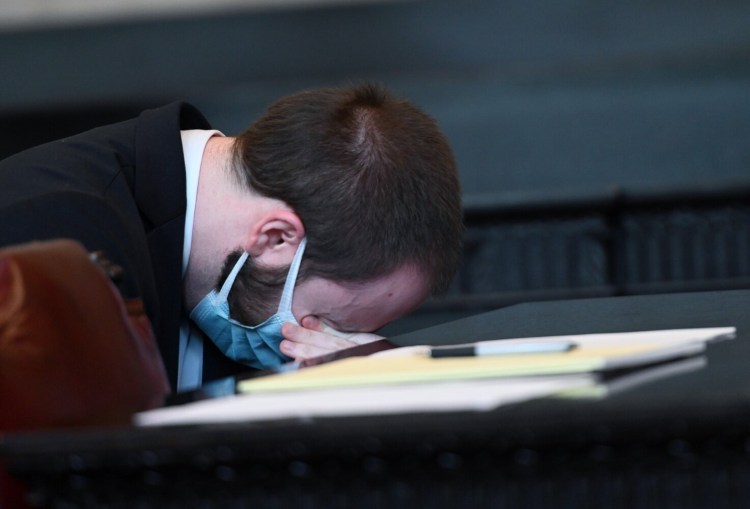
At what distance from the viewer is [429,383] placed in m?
1.00

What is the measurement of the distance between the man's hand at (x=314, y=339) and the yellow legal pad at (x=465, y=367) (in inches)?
31.2

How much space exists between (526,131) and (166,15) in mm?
1813

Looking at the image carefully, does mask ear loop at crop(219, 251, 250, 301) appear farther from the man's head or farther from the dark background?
the dark background

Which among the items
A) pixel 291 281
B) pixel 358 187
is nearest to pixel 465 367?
pixel 358 187

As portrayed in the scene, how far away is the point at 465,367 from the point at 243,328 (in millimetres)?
1136

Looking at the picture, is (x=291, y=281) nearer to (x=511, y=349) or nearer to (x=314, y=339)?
(x=314, y=339)

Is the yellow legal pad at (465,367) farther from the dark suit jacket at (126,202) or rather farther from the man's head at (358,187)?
the man's head at (358,187)

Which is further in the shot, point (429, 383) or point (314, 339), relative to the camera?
point (314, 339)

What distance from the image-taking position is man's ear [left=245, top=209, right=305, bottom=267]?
2.04 metres

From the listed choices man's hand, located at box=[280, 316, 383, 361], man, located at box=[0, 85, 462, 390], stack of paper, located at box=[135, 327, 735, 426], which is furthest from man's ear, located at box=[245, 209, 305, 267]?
stack of paper, located at box=[135, 327, 735, 426]

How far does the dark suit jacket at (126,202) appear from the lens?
1.64 m

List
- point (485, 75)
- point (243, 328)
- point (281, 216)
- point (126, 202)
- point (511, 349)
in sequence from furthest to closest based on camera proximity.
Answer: point (485, 75)
point (243, 328)
point (281, 216)
point (126, 202)
point (511, 349)

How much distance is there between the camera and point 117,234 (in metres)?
1.70

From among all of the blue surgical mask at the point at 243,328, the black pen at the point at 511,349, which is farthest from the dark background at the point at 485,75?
the black pen at the point at 511,349
